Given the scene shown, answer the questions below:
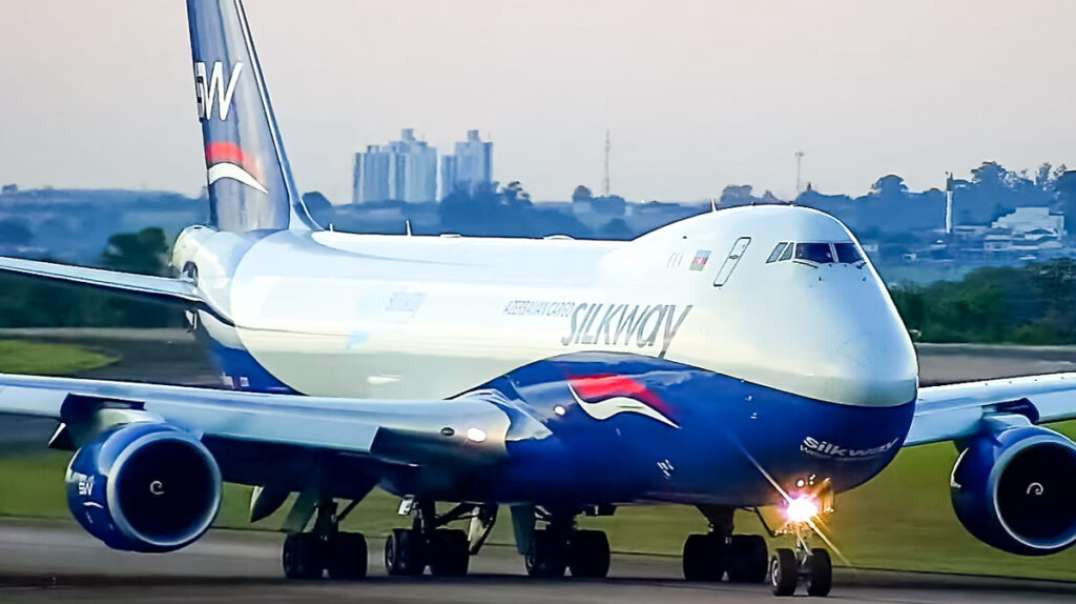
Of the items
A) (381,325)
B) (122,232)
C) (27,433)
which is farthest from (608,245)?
(122,232)

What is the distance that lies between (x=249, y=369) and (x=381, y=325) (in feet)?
9.48

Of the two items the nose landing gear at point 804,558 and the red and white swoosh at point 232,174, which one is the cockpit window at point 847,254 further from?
the red and white swoosh at point 232,174

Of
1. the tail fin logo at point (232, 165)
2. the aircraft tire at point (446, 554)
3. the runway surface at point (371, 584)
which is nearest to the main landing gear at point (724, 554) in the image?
the runway surface at point (371, 584)

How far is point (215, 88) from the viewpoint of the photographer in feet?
105

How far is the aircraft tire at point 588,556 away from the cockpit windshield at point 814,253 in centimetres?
483

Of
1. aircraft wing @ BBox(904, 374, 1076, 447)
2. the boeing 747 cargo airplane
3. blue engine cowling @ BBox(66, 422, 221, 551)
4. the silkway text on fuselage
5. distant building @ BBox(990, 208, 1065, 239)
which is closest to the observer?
the boeing 747 cargo airplane

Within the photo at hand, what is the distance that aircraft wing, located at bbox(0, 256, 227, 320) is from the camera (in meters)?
28.4

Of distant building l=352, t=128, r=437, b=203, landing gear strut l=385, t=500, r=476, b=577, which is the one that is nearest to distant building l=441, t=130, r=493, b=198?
distant building l=352, t=128, r=437, b=203

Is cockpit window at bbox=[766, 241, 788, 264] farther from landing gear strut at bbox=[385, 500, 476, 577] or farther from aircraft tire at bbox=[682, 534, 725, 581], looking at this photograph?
landing gear strut at bbox=[385, 500, 476, 577]

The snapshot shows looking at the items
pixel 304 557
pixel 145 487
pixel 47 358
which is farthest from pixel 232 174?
pixel 145 487

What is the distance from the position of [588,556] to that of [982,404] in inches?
153

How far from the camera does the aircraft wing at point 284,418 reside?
74.0 feet

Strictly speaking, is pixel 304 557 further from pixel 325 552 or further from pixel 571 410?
pixel 571 410

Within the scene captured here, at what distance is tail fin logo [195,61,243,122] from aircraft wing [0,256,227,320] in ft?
8.01
